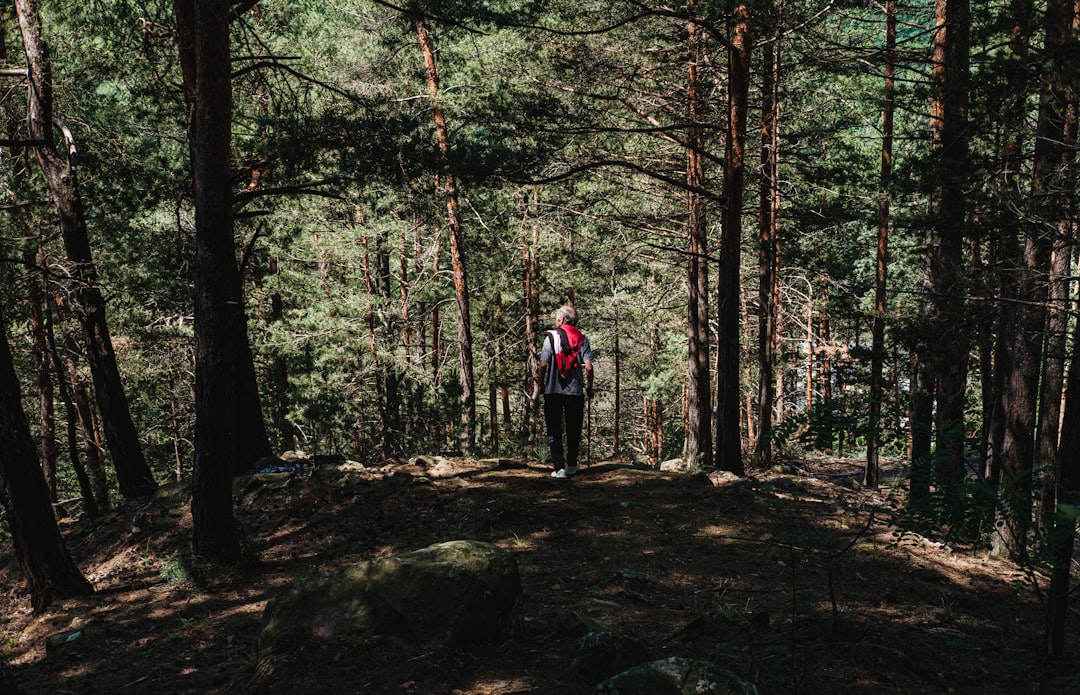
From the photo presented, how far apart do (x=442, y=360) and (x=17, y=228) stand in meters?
11.0

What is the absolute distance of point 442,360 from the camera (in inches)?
837

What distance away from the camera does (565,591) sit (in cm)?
578

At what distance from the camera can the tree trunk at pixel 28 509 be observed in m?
6.52

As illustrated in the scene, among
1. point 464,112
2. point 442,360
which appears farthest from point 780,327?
point 464,112

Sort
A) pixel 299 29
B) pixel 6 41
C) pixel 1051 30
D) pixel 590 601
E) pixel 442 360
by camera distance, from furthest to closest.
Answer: pixel 442 360, pixel 299 29, pixel 6 41, pixel 1051 30, pixel 590 601

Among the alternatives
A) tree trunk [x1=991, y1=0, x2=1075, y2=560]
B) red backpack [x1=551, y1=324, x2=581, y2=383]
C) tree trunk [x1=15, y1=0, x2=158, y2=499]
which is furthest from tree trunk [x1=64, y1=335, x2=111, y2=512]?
tree trunk [x1=991, y1=0, x2=1075, y2=560]

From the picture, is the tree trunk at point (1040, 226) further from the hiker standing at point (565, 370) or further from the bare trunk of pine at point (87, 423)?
the bare trunk of pine at point (87, 423)

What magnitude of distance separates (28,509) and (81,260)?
183 inches

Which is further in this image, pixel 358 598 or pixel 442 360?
pixel 442 360

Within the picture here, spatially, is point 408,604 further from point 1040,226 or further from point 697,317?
point 697,317

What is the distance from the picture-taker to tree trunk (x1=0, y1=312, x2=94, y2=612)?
21.4 feet

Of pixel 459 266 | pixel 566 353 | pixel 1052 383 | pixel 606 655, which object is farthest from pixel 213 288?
pixel 1052 383

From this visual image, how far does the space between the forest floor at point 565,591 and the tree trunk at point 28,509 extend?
25 centimetres

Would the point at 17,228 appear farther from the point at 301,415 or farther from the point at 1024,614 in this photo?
the point at 1024,614
